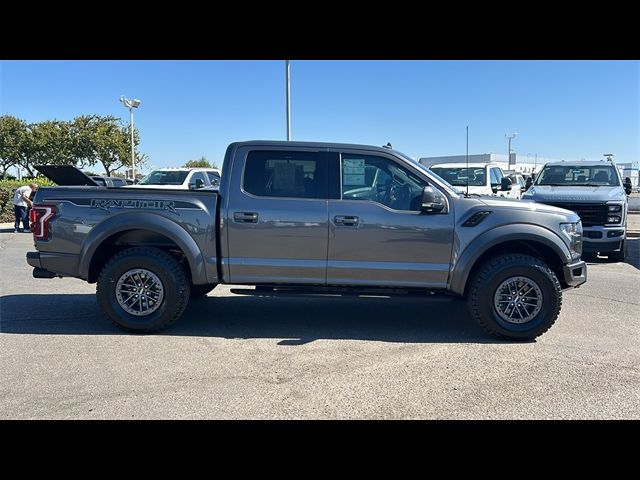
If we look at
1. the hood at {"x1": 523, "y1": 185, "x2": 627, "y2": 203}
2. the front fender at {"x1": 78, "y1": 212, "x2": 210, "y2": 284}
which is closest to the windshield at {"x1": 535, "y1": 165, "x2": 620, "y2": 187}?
the hood at {"x1": 523, "y1": 185, "x2": 627, "y2": 203}

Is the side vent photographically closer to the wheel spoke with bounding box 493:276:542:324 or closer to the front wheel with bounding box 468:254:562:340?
the front wheel with bounding box 468:254:562:340

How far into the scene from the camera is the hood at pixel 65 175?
5.28 m

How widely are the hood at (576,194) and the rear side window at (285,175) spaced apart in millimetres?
6731

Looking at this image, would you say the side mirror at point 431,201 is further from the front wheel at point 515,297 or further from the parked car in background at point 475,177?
the parked car in background at point 475,177

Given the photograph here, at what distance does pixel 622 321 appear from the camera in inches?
220

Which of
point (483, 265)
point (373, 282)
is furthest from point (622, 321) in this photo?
point (373, 282)

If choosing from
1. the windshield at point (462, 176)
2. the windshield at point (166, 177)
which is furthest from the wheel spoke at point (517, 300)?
the windshield at point (166, 177)

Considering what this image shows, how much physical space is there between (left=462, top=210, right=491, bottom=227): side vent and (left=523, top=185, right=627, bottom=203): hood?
575 centimetres

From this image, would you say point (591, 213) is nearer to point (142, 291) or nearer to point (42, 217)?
point (142, 291)

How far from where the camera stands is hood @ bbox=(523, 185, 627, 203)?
9461 millimetres

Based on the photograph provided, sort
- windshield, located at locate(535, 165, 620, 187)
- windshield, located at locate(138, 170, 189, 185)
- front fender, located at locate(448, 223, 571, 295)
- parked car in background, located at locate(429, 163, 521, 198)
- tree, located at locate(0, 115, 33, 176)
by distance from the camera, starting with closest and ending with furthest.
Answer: front fender, located at locate(448, 223, 571, 295) → windshield, located at locate(535, 165, 620, 187) → parked car in background, located at locate(429, 163, 521, 198) → windshield, located at locate(138, 170, 189, 185) → tree, located at locate(0, 115, 33, 176)

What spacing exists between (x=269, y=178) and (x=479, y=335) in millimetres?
2907

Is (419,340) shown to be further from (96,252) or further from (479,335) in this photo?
(96,252)

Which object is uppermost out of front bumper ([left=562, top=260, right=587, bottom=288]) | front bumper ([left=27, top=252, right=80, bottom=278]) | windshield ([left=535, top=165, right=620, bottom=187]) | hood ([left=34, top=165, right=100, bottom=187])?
windshield ([left=535, top=165, right=620, bottom=187])
